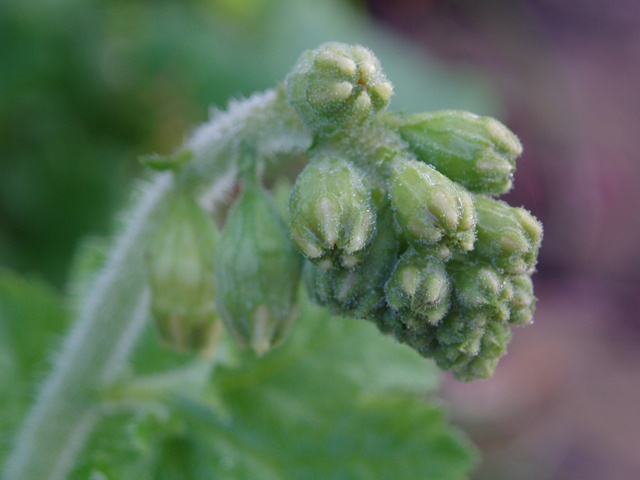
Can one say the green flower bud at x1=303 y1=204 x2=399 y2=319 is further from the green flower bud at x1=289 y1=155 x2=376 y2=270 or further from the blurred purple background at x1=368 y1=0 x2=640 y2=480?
the blurred purple background at x1=368 y1=0 x2=640 y2=480

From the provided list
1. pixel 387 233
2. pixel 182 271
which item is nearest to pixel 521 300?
pixel 387 233

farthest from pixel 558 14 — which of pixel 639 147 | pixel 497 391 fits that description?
pixel 497 391

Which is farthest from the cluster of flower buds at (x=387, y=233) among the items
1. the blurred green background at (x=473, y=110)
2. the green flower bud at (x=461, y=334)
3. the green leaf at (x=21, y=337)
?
the blurred green background at (x=473, y=110)

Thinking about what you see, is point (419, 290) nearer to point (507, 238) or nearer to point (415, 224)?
point (415, 224)

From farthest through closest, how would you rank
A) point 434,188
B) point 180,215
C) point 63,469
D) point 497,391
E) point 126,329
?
point 497,391
point 63,469
point 126,329
point 180,215
point 434,188

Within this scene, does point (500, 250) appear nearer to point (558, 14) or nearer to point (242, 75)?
point (242, 75)

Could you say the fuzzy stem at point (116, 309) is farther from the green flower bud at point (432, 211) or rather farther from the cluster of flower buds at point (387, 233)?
the green flower bud at point (432, 211)
